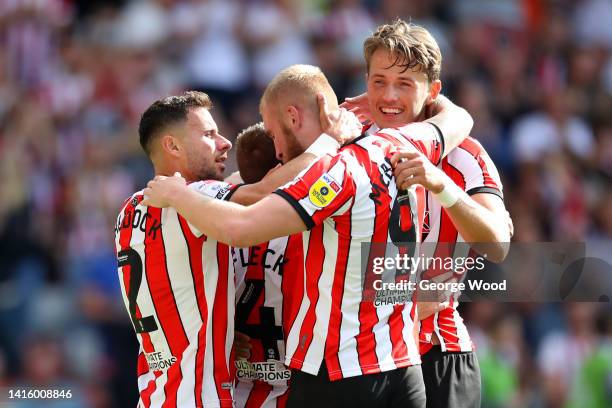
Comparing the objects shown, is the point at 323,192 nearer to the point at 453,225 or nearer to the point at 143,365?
the point at 453,225

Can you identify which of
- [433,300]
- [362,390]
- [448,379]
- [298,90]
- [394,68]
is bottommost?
[362,390]

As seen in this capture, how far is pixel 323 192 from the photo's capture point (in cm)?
496

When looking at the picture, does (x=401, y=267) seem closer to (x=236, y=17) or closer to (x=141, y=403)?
(x=141, y=403)

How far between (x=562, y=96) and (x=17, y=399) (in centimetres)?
715

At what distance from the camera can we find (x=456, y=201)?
5211 mm

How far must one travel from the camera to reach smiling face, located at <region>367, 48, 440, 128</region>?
580cm

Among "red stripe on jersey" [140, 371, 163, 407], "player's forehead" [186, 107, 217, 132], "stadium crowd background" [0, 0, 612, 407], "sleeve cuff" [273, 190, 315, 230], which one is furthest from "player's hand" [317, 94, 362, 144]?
"stadium crowd background" [0, 0, 612, 407]

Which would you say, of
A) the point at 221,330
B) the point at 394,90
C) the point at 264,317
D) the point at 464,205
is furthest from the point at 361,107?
the point at 221,330

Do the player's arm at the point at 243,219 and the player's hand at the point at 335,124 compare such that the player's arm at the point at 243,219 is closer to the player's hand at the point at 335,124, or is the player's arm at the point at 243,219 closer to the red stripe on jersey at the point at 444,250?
the player's hand at the point at 335,124

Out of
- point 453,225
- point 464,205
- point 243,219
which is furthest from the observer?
point 453,225

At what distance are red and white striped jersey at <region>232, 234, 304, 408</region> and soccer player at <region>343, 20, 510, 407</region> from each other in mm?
748

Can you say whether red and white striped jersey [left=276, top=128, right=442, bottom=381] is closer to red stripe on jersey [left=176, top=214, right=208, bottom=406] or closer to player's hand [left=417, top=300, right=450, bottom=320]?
red stripe on jersey [left=176, top=214, right=208, bottom=406]

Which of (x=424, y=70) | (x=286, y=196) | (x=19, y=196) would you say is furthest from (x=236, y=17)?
(x=286, y=196)

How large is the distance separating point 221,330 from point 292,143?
3.20ft
